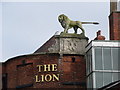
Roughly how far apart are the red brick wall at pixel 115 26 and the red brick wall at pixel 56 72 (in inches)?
138

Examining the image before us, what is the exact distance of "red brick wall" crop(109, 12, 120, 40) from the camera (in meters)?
45.0

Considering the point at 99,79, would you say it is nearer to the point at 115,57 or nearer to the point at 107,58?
the point at 107,58

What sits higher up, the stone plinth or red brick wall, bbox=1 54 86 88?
the stone plinth

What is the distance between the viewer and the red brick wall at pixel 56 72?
43125 mm

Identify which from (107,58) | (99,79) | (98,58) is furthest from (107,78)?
(98,58)

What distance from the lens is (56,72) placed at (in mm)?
43094

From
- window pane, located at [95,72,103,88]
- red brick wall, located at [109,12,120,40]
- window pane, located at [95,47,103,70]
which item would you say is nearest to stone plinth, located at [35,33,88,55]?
red brick wall, located at [109,12,120,40]

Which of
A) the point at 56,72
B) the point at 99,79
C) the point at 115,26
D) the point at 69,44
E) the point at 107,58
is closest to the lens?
the point at 99,79

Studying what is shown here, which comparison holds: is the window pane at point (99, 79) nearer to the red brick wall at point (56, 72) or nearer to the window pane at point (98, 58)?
the window pane at point (98, 58)

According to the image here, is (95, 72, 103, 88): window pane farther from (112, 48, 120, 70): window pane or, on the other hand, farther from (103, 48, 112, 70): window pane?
(112, 48, 120, 70): window pane

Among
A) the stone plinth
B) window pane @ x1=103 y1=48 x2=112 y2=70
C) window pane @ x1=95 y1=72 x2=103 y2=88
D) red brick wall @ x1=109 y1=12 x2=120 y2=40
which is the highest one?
red brick wall @ x1=109 y1=12 x2=120 y2=40

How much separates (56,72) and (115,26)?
21.7ft

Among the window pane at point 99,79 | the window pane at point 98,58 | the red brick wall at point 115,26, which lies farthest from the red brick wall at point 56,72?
the red brick wall at point 115,26

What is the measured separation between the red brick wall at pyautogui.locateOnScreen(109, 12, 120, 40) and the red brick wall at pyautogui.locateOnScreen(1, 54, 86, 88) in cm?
351
